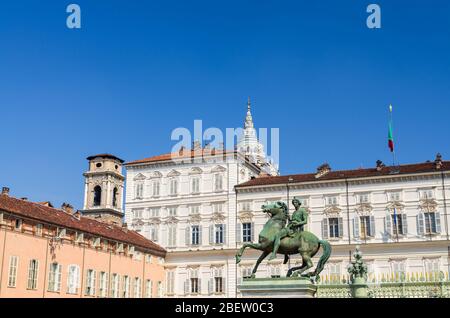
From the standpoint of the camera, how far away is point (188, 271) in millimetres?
54562

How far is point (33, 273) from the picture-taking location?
127ft

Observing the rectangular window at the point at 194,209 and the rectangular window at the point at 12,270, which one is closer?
the rectangular window at the point at 12,270

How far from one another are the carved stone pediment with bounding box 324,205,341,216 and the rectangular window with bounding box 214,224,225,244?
9.47 metres

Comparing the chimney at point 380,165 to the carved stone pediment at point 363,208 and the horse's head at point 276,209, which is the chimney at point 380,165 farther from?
the horse's head at point 276,209

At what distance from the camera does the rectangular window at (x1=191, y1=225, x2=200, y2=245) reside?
54969mm

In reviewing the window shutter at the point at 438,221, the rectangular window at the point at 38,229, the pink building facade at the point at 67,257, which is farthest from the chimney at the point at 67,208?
the window shutter at the point at 438,221

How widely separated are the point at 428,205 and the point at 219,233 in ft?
59.1

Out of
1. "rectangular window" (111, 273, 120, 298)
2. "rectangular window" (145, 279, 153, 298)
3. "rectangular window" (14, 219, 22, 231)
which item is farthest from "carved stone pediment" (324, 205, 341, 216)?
"rectangular window" (14, 219, 22, 231)

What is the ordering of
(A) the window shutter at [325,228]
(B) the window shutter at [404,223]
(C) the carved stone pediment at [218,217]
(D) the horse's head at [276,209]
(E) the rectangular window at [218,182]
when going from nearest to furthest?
(D) the horse's head at [276,209] → (B) the window shutter at [404,223] → (A) the window shutter at [325,228] → (C) the carved stone pediment at [218,217] → (E) the rectangular window at [218,182]

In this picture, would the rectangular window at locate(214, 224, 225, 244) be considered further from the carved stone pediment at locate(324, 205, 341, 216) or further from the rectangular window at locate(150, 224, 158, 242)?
the carved stone pediment at locate(324, 205, 341, 216)

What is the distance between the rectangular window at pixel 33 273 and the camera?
3831 cm

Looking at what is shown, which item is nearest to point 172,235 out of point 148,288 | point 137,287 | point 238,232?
point 148,288

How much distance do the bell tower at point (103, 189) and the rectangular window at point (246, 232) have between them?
21495 mm
